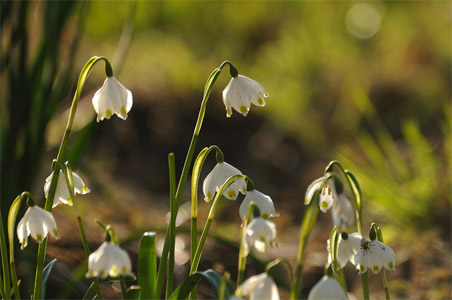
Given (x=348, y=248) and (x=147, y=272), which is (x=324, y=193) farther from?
(x=147, y=272)

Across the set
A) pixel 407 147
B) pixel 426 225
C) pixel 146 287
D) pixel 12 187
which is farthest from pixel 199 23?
pixel 146 287

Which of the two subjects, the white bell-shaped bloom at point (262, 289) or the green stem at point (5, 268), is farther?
the green stem at point (5, 268)

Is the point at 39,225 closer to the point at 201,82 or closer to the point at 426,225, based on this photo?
the point at 426,225

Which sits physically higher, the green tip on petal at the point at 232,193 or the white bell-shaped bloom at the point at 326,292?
the green tip on petal at the point at 232,193

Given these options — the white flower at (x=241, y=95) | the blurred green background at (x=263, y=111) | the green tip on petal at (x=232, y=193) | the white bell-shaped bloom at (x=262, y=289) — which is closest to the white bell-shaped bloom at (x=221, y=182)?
the green tip on petal at (x=232, y=193)

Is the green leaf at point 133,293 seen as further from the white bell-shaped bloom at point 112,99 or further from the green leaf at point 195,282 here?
the white bell-shaped bloom at point 112,99

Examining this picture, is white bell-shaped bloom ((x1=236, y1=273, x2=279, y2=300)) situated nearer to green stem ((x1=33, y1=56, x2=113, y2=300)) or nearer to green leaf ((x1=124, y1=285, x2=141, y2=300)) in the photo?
green leaf ((x1=124, y1=285, x2=141, y2=300))
